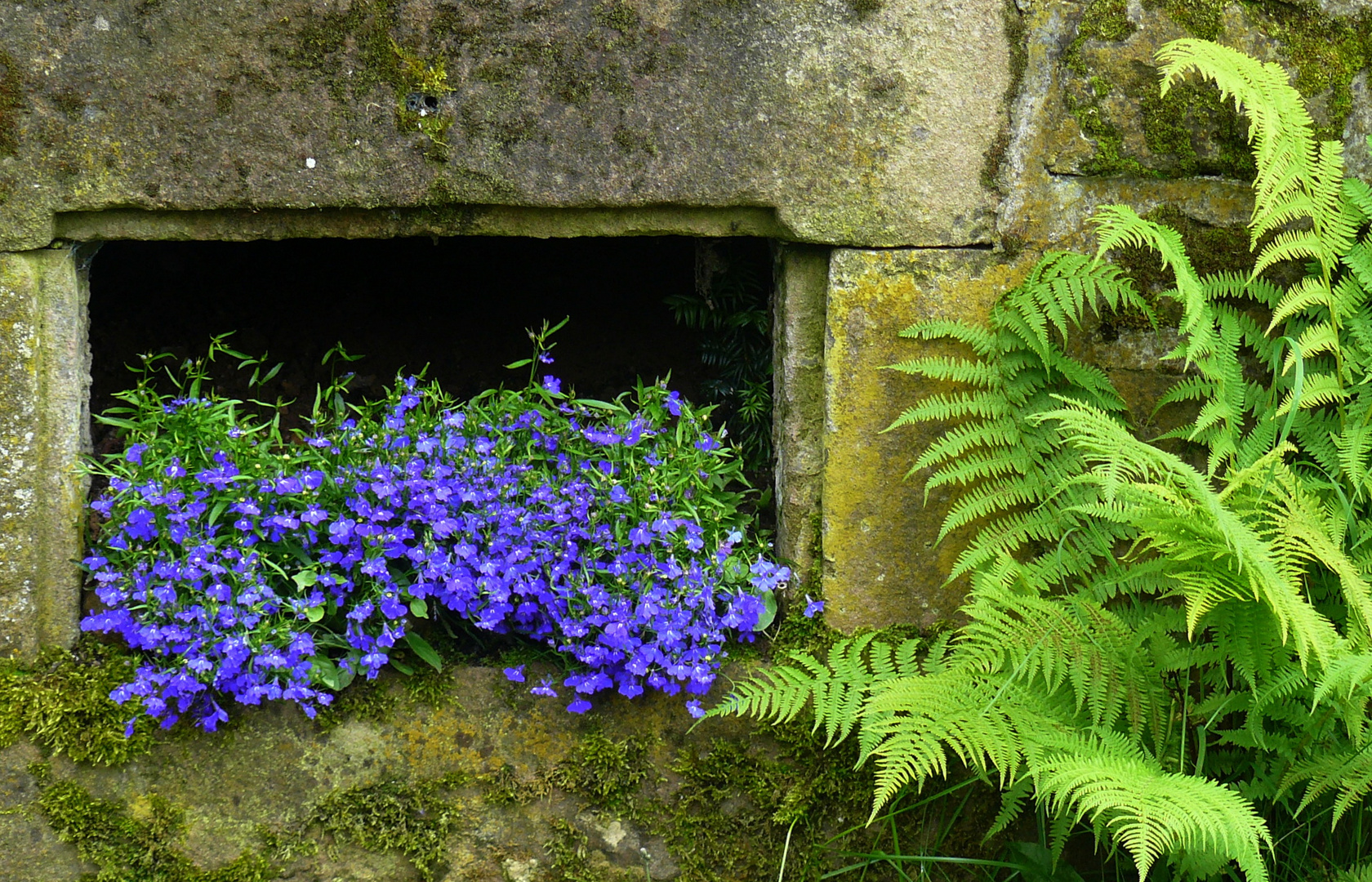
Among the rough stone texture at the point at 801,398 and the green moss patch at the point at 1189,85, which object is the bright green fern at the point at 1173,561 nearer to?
the green moss patch at the point at 1189,85

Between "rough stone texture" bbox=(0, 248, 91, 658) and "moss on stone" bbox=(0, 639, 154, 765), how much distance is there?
0.12m

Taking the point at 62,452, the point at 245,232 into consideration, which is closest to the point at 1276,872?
the point at 245,232

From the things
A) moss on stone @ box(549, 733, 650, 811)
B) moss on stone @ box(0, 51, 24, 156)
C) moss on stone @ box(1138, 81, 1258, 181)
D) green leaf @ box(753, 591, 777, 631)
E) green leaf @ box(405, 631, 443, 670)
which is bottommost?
moss on stone @ box(549, 733, 650, 811)

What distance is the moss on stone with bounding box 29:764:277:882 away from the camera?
216 centimetres

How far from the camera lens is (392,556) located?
90.7 inches

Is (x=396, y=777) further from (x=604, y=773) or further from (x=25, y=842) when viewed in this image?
(x=25, y=842)

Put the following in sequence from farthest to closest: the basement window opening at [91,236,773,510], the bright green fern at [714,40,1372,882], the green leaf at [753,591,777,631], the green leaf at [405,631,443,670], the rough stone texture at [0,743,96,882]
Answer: the basement window opening at [91,236,773,510]
the green leaf at [753,591,777,631]
the green leaf at [405,631,443,670]
the rough stone texture at [0,743,96,882]
the bright green fern at [714,40,1372,882]

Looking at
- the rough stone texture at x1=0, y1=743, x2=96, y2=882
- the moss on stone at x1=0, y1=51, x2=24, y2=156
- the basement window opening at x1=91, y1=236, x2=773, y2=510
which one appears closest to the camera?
the rough stone texture at x1=0, y1=743, x2=96, y2=882

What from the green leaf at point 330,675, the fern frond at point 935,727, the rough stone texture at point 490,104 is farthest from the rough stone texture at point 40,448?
the fern frond at point 935,727

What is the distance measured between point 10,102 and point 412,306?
1.39 metres

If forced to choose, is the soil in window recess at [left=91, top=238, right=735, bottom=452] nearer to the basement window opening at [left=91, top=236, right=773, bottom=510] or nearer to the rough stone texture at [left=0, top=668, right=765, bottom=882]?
the basement window opening at [left=91, top=236, right=773, bottom=510]

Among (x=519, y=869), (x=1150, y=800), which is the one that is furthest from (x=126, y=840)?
(x=1150, y=800)

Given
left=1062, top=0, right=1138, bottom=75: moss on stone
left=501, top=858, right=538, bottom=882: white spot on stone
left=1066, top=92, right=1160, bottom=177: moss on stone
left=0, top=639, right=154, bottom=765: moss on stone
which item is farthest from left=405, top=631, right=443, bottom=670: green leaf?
left=1062, top=0, right=1138, bottom=75: moss on stone

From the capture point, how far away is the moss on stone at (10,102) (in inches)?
88.1
